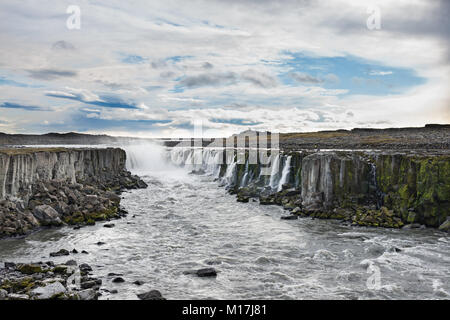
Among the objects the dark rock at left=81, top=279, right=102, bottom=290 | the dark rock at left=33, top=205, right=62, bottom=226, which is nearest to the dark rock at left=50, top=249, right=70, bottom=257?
the dark rock at left=81, top=279, right=102, bottom=290

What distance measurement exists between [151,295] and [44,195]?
17.7 m

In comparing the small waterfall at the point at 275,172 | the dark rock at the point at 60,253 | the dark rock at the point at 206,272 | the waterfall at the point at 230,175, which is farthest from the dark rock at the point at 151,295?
the waterfall at the point at 230,175

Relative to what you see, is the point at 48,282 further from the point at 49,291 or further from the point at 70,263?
the point at 70,263

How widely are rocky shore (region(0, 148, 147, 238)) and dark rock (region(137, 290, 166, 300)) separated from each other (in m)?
13.0

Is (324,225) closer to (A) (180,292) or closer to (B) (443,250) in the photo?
(B) (443,250)

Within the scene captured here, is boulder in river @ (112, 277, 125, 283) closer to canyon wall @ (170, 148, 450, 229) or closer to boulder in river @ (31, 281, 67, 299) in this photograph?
boulder in river @ (31, 281, 67, 299)

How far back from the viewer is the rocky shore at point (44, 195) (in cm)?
2419

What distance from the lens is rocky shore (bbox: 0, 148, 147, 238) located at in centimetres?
2419

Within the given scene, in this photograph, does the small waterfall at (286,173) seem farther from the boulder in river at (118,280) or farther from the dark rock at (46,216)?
the boulder in river at (118,280)

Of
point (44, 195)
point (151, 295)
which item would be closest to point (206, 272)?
point (151, 295)

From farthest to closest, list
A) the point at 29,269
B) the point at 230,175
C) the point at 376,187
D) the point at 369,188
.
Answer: the point at 230,175, the point at 369,188, the point at 376,187, the point at 29,269

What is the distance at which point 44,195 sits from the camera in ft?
90.9

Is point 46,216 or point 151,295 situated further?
point 46,216
